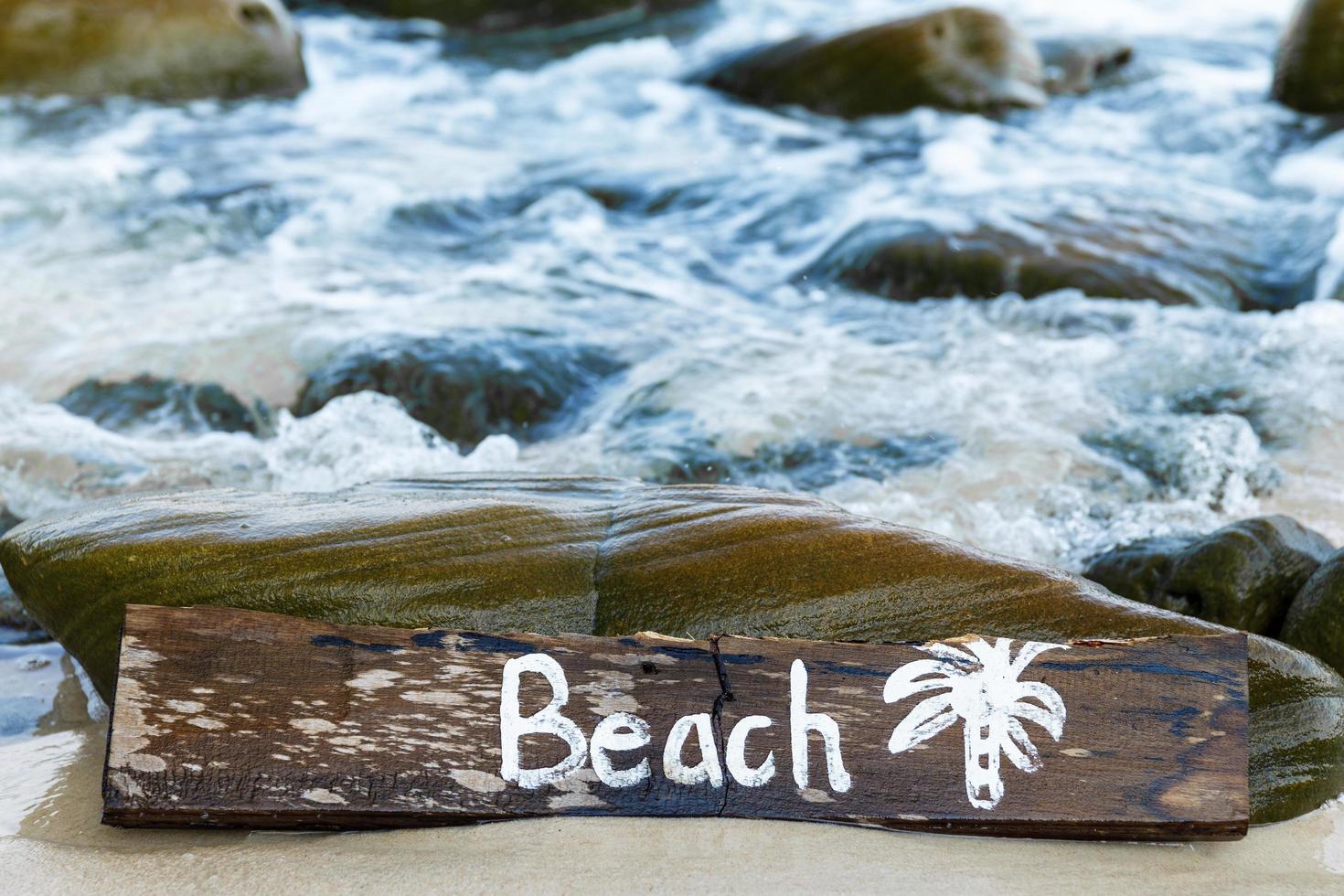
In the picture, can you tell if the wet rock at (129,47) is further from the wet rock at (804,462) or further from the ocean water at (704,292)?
the wet rock at (804,462)

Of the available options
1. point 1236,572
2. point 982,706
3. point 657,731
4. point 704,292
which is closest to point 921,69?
point 704,292

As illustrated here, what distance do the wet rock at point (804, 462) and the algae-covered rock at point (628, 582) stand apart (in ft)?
5.16

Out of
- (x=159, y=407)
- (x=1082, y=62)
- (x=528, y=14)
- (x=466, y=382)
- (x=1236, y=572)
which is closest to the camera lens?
(x=1236, y=572)

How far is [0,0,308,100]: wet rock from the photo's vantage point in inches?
339

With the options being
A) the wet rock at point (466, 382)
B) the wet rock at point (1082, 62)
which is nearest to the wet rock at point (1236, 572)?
the wet rock at point (466, 382)

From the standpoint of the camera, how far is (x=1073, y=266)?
5.55 metres

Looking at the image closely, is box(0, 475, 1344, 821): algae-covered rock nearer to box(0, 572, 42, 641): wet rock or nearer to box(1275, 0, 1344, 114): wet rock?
box(0, 572, 42, 641): wet rock

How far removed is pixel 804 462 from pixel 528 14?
8.91 metres

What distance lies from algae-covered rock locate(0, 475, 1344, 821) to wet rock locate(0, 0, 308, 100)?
7.35 metres

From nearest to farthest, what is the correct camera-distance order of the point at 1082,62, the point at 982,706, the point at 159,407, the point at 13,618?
1. the point at 982,706
2. the point at 13,618
3. the point at 159,407
4. the point at 1082,62

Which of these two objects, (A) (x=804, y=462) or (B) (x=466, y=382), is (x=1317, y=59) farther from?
(B) (x=466, y=382)

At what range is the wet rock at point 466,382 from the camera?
449 cm

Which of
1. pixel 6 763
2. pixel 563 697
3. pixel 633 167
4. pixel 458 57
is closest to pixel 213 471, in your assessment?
pixel 6 763

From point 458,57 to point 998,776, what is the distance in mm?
9996
